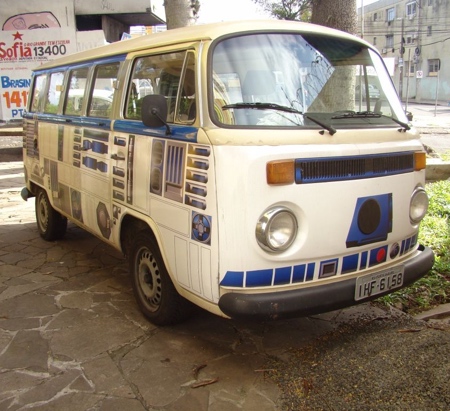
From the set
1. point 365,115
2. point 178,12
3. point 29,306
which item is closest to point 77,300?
point 29,306

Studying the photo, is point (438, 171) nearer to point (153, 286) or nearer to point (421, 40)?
point (153, 286)

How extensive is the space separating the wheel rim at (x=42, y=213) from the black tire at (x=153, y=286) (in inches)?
99.6

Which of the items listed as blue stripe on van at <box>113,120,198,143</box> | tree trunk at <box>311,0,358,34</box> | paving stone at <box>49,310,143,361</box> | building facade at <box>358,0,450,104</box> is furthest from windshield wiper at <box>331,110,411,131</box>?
building facade at <box>358,0,450,104</box>

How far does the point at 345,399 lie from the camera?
109 inches

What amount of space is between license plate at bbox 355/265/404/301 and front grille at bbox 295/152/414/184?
65cm

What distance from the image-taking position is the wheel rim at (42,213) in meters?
6.02

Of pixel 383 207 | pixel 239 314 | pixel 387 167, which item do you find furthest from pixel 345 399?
pixel 387 167

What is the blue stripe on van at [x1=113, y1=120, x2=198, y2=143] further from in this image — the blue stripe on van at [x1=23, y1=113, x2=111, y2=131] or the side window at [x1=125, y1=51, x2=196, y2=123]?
the blue stripe on van at [x1=23, y1=113, x2=111, y2=131]

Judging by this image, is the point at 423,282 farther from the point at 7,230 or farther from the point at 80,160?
the point at 7,230

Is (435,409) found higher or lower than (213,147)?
lower

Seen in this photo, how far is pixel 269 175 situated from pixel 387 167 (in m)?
0.96

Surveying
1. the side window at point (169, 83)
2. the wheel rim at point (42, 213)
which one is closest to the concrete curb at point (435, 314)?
the side window at point (169, 83)

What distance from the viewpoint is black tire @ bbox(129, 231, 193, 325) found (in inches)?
139

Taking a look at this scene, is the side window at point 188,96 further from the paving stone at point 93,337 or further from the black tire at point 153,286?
the paving stone at point 93,337
